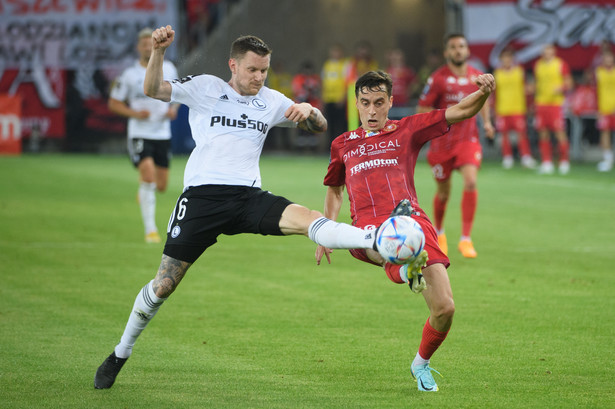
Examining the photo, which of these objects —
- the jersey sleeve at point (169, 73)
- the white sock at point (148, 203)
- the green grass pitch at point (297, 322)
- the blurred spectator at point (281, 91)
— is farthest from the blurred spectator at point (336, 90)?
the white sock at point (148, 203)

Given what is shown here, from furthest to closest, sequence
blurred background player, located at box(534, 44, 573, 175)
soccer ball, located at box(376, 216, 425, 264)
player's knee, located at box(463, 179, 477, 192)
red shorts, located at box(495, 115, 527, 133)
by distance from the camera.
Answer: red shorts, located at box(495, 115, 527, 133)
blurred background player, located at box(534, 44, 573, 175)
player's knee, located at box(463, 179, 477, 192)
soccer ball, located at box(376, 216, 425, 264)

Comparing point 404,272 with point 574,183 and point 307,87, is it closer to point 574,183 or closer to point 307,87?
point 574,183

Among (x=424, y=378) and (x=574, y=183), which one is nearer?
(x=424, y=378)

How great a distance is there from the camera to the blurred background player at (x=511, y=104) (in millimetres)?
23562

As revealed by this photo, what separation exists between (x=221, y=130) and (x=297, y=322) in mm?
2178

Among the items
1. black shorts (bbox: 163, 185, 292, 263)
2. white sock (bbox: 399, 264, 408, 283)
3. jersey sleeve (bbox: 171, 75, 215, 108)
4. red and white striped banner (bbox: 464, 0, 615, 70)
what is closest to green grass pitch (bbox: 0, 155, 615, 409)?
white sock (bbox: 399, 264, 408, 283)

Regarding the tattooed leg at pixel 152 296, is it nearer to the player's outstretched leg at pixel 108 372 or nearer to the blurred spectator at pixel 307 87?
the player's outstretched leg at pixel 108 372

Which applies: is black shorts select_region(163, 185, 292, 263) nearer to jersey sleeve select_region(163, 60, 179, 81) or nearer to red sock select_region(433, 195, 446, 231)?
red sock select_region(433, 195, 446, 231)

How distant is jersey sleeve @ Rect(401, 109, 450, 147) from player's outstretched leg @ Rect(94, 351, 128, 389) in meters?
2.28

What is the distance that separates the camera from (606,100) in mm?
23516

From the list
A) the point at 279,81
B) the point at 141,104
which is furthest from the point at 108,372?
the point at 279,81

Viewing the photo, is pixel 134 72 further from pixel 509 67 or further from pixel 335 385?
pixel 509 67

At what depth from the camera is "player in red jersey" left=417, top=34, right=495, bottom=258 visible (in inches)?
440

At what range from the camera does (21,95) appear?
3006cm
